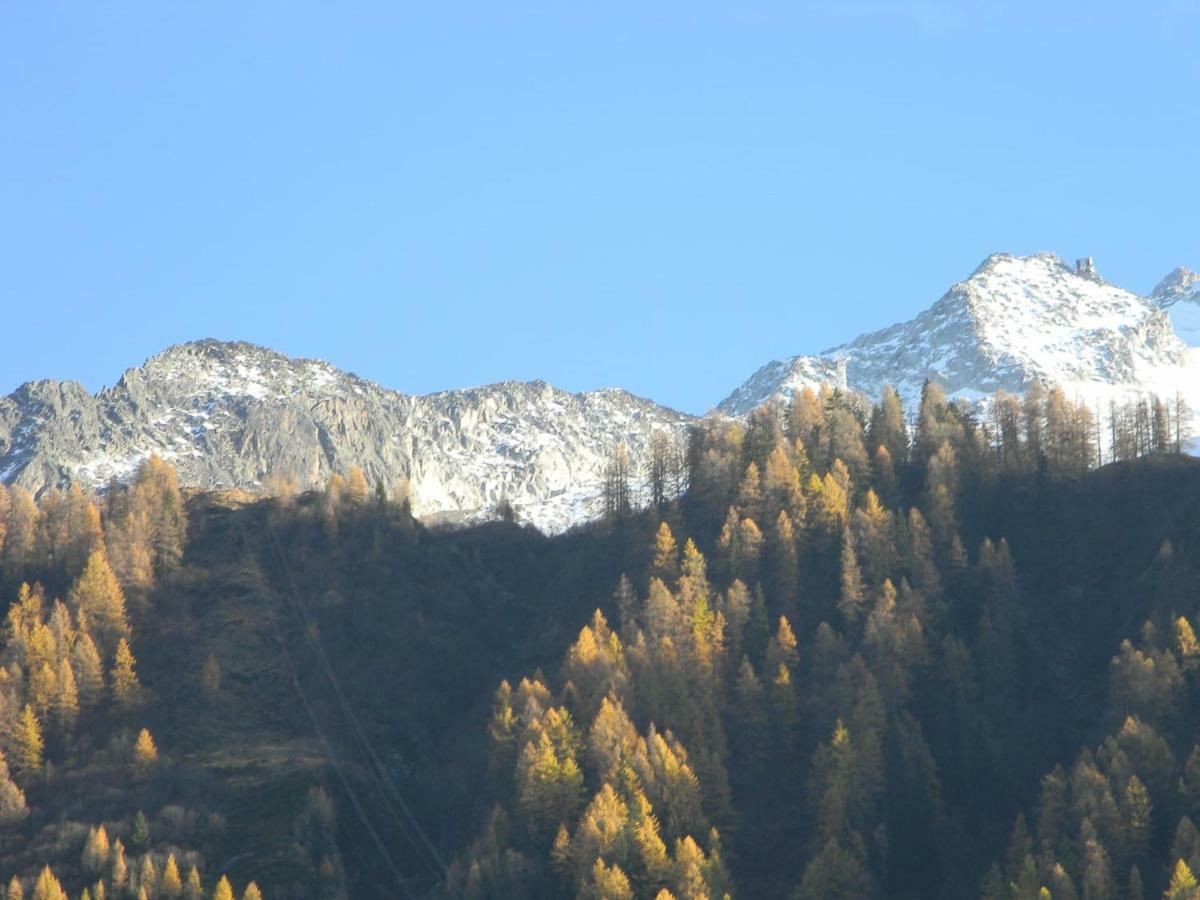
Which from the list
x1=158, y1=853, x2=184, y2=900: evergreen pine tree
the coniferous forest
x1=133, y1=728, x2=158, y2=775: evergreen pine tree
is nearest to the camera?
x1=158, y1=853, x2=184, y2=900: evergreen pine tree

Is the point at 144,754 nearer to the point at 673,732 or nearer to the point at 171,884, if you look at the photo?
the point at 171,884

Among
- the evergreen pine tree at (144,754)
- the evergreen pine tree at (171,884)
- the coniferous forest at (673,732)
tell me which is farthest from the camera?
the evergreen pine tree at (144,754)

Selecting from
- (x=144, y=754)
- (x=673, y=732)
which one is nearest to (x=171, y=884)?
(x=144, y=754)

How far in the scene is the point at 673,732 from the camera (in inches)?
6540

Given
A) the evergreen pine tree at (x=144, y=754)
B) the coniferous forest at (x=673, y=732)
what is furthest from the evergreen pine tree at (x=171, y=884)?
the evergreen pine tree at (x=144, y=754)

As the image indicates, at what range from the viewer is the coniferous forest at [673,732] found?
14888 cm

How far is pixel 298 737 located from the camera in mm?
178500

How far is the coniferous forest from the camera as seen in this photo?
488 feet

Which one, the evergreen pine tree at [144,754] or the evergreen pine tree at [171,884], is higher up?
the evergreen pine tree at [144,754]

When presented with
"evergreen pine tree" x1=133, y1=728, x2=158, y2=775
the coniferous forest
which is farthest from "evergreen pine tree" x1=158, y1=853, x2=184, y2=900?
"evergreen pine tree" x1=133, y1=728, x2=158, y2=775

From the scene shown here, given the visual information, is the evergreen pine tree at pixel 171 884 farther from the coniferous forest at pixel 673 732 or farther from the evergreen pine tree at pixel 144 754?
the evergreen pine tree at pixel 144 754

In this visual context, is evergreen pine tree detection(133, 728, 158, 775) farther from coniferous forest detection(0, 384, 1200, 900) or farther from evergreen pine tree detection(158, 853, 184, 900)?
evergreen pine tree detection(158, 853, 184, 900)

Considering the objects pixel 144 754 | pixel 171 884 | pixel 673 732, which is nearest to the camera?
pixel 171 884

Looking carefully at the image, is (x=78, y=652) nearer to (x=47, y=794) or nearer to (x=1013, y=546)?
(x=47, y=794)
